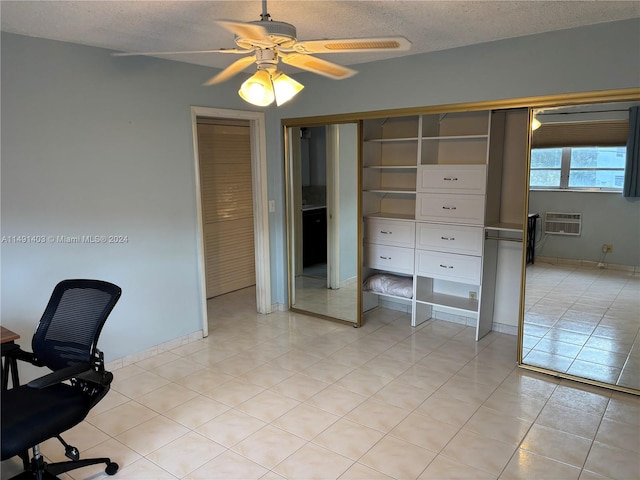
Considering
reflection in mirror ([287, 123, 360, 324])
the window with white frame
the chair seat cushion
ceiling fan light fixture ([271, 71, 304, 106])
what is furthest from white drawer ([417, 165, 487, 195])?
the chair seat cushion

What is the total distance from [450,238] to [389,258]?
0.66 m

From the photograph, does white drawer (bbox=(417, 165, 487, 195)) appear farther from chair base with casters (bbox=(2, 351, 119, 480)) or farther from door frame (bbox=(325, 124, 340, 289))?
chair base with casters (bbox=(2, 351, 119, 480))

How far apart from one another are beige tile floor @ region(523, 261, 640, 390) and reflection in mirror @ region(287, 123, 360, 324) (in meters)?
1.61

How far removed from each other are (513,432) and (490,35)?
8.36 feet

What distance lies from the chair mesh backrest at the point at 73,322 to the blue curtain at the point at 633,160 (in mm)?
3182

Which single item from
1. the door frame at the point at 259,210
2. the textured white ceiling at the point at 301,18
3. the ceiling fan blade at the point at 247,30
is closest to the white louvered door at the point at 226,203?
the door frame at the point at 259,210

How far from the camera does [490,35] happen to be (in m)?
3.17

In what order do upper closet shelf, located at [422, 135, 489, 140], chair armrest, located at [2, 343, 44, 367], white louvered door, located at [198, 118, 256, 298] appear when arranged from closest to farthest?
chair armrest, located at [2, 343, 44, 367], upper closet shelf, located at [422, 135, 489, 140], white louvered door, located at [198, 118, 256, 298]

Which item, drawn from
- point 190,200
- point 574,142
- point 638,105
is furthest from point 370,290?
point 638,105

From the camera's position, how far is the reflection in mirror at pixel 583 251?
3.12 metres

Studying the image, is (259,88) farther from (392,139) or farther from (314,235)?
(314,235)

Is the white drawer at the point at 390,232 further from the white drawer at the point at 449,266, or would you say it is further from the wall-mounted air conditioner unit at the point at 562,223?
the wall-mounted air conditioner unit at the point at 562,223

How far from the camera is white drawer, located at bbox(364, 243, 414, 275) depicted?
4379 millimetres

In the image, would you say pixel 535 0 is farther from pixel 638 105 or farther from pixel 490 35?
pixel 638 105
